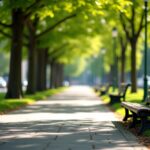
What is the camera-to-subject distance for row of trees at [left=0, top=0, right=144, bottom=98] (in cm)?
2802

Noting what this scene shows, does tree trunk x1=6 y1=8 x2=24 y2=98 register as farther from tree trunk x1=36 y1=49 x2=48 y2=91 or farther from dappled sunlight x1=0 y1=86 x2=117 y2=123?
tree trunk x1=36 y1=49 x2=48 y2=91

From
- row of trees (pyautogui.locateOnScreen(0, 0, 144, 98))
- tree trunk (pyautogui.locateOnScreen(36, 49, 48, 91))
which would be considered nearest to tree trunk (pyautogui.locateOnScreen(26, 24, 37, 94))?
row of trees (pyautogui.locateOnScreen(0, 0, 144, 98))

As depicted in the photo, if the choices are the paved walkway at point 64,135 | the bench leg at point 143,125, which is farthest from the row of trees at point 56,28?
the bench leg at point 143,125

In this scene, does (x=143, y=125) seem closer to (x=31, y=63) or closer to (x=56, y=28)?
(x=31, y=63)

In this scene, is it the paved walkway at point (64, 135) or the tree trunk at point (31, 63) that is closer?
the paved walkway at point (64, 135)

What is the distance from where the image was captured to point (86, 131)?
1570cm

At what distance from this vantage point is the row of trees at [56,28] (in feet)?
91.9

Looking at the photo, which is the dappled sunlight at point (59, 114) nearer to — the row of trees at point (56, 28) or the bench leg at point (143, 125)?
the row of trees at point (56, 28)

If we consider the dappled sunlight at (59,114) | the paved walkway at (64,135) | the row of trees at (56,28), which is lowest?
the paved walkway at (64,135)

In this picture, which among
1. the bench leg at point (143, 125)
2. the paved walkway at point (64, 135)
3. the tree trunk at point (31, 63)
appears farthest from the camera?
the tree trunk at point (31, 63)

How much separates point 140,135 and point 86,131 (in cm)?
160

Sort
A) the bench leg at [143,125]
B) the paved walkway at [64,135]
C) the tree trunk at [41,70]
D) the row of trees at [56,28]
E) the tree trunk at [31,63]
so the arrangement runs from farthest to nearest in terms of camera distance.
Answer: the tree trunk at [41,70], the tree trunk at [31,63], the row of trees at [56,28], the bench leg at [143,125], the paved walkway at [64,135]

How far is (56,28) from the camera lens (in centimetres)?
4881

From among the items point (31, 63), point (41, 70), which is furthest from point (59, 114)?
point (41, 70)
